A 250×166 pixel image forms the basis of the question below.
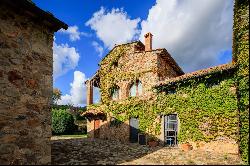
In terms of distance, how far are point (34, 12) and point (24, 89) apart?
2.53m

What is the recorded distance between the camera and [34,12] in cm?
→ 818

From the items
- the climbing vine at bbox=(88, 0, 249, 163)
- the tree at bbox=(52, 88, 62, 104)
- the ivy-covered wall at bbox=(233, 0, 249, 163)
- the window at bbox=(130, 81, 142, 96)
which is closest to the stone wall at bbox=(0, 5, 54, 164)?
the ivy-covered wall at bbox=(233, 0, 249, 163)

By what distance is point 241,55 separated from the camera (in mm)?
10906

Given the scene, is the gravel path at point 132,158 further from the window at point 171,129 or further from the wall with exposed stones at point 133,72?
the wall with exposed stones at point 133,72

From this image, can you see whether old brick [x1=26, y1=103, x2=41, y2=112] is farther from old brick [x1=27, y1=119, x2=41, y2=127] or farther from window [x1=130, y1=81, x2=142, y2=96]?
window [x1=130, y1=81, x2=142, y2=96]

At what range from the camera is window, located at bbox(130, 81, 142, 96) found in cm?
1980

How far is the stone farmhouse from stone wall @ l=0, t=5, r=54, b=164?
9.34 m

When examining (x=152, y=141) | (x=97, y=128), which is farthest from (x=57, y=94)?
(x=152, y=141)

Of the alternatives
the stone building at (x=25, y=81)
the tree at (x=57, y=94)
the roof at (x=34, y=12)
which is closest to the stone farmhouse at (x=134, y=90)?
the roof at (x=34, y=12)

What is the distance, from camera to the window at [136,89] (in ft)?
65.0

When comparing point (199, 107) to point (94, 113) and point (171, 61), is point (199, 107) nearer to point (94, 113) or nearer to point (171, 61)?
point (171, 61)

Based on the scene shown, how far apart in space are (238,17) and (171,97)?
689cm

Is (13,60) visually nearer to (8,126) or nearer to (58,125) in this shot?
(8,126)

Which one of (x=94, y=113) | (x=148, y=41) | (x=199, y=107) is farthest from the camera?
(x=94, y=113)
